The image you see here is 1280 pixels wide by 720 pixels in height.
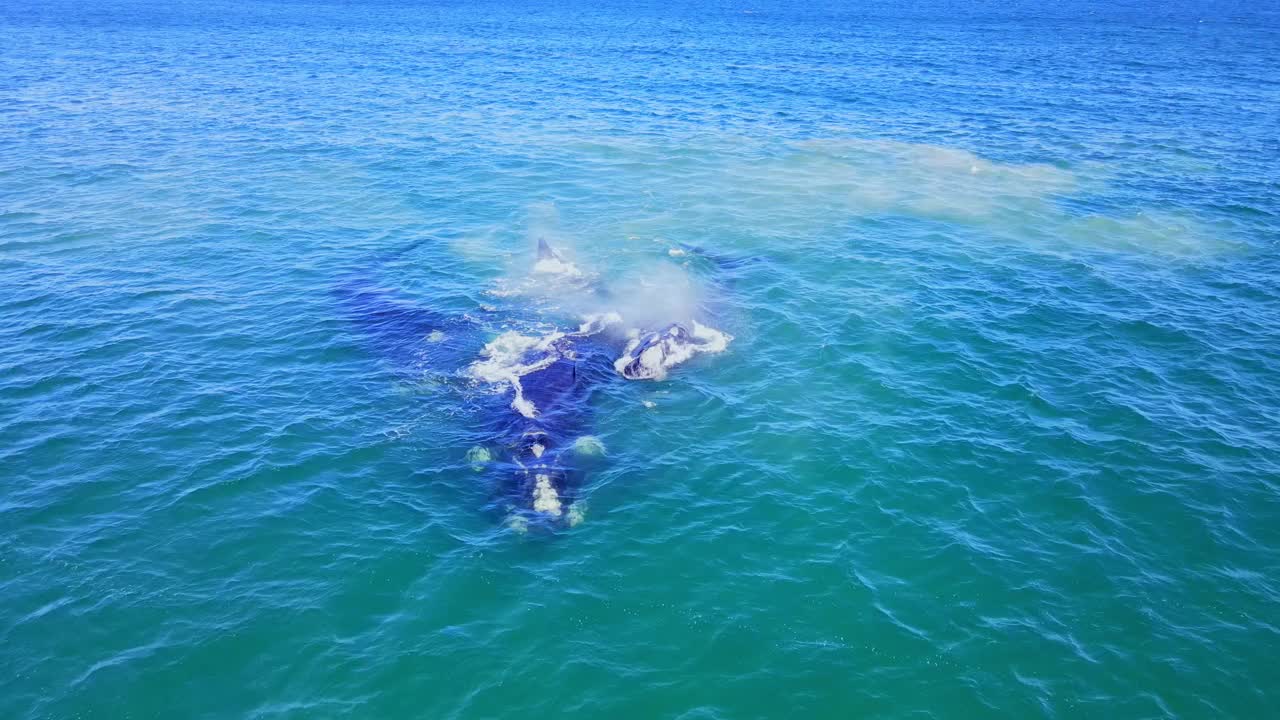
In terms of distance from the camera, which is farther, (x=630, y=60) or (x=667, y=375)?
(x=630, y=60)

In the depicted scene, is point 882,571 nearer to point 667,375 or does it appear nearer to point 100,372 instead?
point 667,375

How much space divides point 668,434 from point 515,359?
34.8ft

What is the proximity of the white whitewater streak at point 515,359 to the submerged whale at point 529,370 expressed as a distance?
59 millimetres

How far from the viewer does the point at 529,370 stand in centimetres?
4097

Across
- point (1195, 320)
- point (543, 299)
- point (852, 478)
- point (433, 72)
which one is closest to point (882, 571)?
point (852, 478)

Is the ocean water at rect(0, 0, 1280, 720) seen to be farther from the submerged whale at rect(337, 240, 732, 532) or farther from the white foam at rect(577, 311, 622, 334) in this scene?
the white foam at rect(577, 311, 622, 334)

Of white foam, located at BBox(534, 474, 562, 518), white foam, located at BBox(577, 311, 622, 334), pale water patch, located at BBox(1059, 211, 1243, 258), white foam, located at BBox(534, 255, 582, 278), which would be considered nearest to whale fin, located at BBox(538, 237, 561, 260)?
white foam, located at BBox(534, 255, 582, 278)

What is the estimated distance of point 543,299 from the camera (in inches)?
1960

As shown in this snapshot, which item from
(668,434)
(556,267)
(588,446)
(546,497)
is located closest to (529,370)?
(588,446)

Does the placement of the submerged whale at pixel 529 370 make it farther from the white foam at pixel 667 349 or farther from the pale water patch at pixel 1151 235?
the pale water patch at pixel 1151 235

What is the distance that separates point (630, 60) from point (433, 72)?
37.2m

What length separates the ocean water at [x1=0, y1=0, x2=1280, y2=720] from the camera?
25.6 meters

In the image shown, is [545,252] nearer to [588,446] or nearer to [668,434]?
[668,434]

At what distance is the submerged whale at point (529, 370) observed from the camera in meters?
33.3
